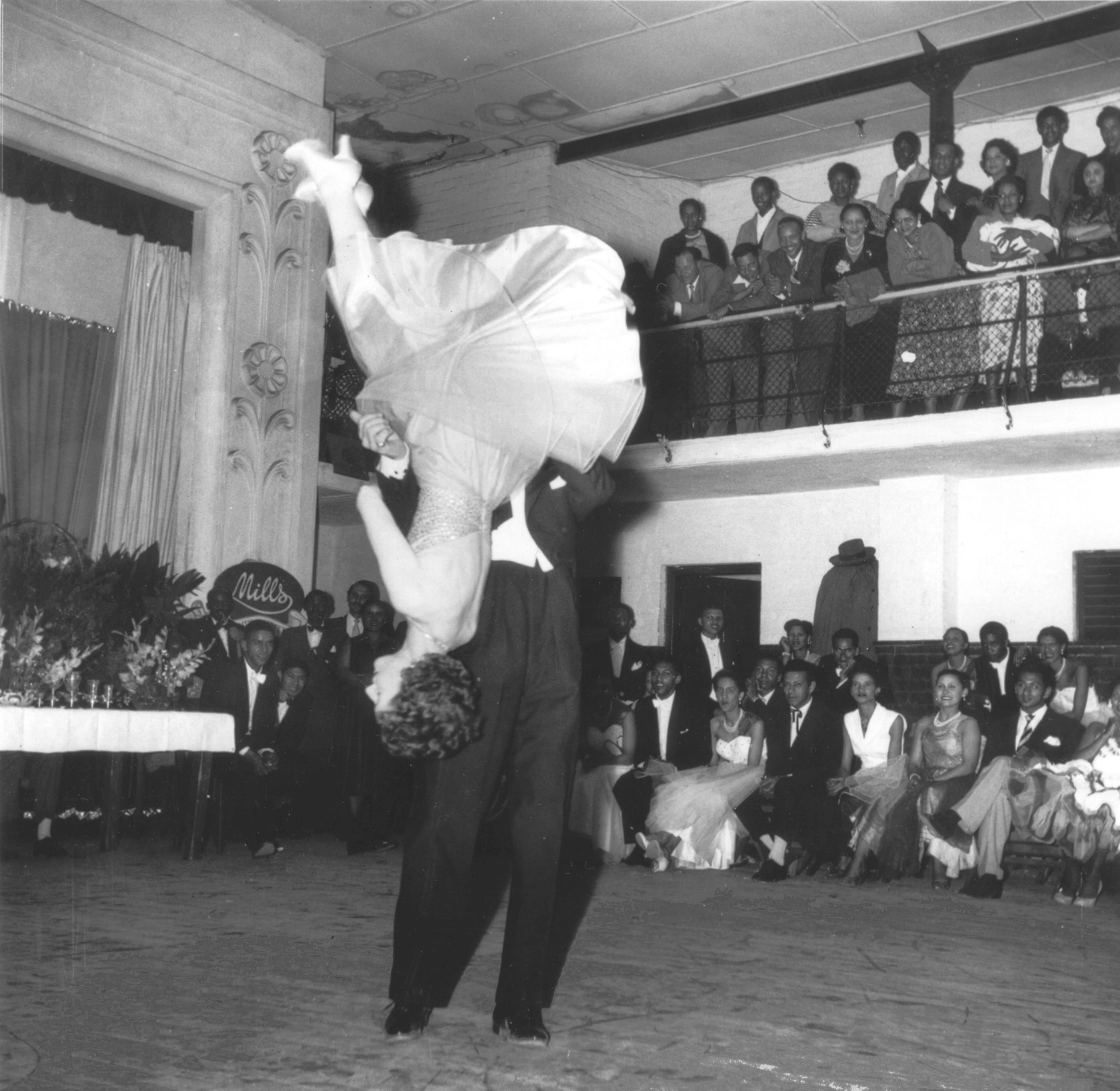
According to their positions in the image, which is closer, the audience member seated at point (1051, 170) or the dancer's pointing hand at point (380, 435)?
the dancer's pointing hand at point (380, 435)

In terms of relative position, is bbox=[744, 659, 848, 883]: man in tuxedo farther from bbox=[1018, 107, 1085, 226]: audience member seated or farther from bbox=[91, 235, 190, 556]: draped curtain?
bbox=[91, 235, 190, 556]: draped curtain

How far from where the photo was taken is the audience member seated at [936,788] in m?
6.85

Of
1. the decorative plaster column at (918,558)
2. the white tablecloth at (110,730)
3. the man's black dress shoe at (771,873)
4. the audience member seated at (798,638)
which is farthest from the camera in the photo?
the decorative plaster column at (918,558)

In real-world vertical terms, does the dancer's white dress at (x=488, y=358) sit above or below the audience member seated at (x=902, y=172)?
below

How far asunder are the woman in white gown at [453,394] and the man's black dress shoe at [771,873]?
178 inches

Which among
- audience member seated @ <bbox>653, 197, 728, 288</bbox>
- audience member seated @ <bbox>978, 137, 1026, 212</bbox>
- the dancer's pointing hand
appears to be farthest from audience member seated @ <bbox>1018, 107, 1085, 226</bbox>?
the dancer's pointing hand

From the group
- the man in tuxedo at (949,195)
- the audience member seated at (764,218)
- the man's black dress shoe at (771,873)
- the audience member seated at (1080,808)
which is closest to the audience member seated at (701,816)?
the man's black dress shoe at (771,873)

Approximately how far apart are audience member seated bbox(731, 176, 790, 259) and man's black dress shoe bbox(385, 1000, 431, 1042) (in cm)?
949

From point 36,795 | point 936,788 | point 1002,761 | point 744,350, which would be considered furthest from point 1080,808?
point 744,350

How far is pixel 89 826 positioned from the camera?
7.62m

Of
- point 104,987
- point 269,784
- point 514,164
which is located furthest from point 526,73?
point 104,987

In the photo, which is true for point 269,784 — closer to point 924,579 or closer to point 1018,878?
point 1018,878

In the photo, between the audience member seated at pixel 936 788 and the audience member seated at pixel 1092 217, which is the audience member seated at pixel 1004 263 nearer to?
the audience member seated at pixel 1092 217

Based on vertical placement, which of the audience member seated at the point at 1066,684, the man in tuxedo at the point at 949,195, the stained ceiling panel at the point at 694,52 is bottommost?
the audience member seated at the point at 1066,684
